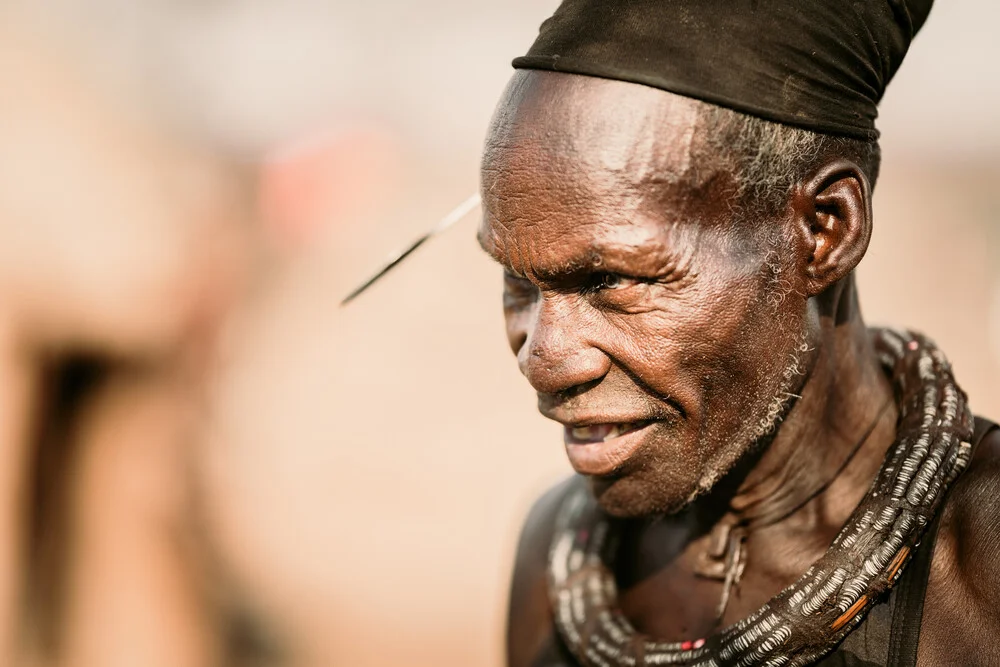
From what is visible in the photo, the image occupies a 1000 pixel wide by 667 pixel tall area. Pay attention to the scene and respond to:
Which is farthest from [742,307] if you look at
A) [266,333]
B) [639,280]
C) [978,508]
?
[266,333]

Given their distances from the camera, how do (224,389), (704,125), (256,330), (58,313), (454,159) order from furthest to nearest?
1. (454,159)
2. (256,330)
3. (224,389)
4. (58,313)
5. (704,125)

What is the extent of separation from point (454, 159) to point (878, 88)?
8.58 m

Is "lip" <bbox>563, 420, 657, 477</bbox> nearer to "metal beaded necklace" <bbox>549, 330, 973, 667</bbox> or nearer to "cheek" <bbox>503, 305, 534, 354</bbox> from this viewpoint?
"cheek" <bbox>503, 305, 534, 354</bbox>

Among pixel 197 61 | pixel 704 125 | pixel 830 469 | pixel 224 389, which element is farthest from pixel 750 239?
pixel 197 61

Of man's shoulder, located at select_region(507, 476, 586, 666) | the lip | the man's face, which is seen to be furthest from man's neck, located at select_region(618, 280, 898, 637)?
man's shoulder, located at select_region(507, 476, 586, 666)

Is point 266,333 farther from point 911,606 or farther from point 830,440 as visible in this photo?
point 911,606

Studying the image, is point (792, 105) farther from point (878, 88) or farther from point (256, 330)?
point (256, 330)

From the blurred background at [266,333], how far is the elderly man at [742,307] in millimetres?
4354

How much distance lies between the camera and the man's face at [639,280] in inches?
77.1

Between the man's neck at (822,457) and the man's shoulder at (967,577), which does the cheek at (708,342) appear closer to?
the man's neck at (822,457)

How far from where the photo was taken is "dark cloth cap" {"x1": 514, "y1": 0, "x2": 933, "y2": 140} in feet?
6.42

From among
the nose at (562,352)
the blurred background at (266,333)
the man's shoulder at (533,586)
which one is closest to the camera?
the nose at (562,352)

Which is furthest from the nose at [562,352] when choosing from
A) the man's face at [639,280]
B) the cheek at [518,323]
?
the cheek at [518,323]

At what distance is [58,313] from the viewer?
21.1 ft
